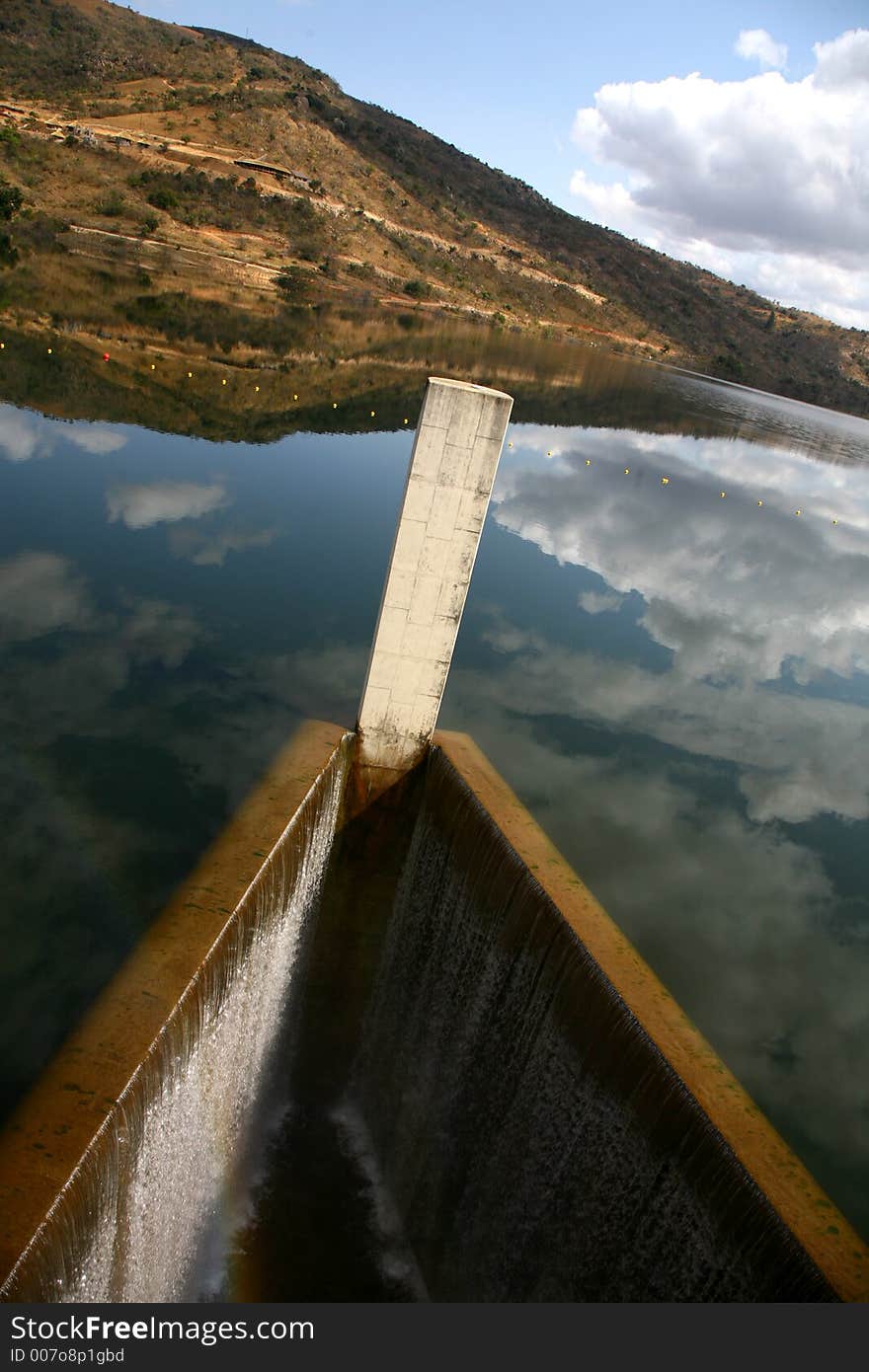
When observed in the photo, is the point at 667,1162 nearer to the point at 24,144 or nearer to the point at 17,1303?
the point at 17,1303

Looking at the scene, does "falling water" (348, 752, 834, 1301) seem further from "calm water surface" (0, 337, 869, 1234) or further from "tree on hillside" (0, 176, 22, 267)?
"tree on hillside" (0, 176, 22, 267)

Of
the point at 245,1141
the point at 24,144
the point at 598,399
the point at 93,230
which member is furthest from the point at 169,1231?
the point at 24,144

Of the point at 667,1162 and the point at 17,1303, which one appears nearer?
the point at 17,1303

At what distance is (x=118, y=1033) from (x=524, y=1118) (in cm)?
418

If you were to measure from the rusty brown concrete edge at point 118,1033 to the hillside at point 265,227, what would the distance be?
30179mm

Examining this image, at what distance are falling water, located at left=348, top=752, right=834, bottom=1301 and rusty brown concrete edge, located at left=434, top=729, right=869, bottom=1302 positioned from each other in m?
0.10

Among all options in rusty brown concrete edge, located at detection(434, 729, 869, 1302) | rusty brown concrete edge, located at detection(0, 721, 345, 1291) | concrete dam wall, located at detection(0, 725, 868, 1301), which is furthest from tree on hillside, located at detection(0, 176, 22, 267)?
rusty brown concrete edge, located at detection(434, 729, 869, 1302)

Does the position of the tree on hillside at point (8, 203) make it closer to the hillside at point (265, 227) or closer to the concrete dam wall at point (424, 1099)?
the hillside at point (265, 227)

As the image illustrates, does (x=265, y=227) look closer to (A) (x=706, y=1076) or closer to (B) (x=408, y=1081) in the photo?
(B) (x=408, y=1081)

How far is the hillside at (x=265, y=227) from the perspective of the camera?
4784 cm

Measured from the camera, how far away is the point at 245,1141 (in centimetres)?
936

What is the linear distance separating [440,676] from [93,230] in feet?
210

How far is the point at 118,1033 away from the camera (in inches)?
247

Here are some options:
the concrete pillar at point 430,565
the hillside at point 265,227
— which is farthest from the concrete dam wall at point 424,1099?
the hillside at point 265,227
